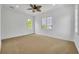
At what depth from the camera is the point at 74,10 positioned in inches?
83.4

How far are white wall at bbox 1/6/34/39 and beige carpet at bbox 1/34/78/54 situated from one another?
89mm

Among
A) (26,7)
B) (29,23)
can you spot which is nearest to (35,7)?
(26,7)

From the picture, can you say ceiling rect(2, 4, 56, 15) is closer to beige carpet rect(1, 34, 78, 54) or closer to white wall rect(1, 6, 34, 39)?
white wall rect(1, 6, 34, 39)

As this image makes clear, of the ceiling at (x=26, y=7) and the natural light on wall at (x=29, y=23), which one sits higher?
the ceiling at (x=26, y=7)

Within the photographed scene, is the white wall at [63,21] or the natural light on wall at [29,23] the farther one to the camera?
the natural light on wall at [29,23]

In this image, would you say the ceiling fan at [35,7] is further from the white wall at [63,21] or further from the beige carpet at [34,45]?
the beige carpet at [34,45]

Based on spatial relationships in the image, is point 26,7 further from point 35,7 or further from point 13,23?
point 13,23

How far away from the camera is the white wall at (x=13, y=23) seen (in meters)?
Answer: 2.12

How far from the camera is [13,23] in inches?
85.7

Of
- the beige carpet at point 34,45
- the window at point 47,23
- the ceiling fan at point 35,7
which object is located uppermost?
the ceiling fan at point 35,7

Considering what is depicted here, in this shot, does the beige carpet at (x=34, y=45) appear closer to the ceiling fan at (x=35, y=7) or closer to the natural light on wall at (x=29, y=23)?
the natural light on wall at (x=29, y=23)

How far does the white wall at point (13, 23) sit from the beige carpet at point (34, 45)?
0.09 metres

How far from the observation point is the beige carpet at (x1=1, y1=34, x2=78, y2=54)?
215 centimetres

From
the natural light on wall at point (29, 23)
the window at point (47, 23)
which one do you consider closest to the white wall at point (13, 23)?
the natural light on wall at point (29, 23)
